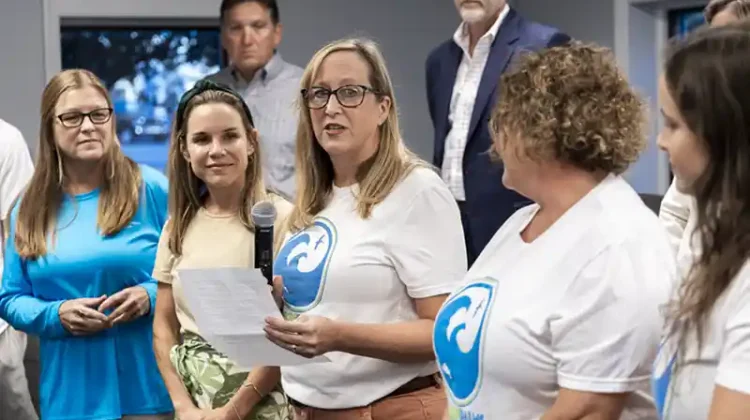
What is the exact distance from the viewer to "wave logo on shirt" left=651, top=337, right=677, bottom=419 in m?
1.36

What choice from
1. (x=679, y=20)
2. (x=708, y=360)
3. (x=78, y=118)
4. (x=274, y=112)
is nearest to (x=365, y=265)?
(x=708, y=360)

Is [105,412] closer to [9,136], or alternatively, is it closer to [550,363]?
[9,136]

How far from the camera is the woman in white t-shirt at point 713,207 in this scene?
1203 millimetres

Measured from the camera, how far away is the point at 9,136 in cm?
335

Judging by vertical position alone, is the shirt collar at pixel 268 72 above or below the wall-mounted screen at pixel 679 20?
below

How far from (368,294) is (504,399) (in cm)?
51

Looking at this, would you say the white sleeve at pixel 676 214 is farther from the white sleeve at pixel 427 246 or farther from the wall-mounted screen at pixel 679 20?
the wall-mounted screen at pixel 679 20

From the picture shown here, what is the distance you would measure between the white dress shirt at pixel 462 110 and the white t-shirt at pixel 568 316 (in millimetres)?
1707

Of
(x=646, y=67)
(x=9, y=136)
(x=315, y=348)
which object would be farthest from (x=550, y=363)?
(x=646, y=67)

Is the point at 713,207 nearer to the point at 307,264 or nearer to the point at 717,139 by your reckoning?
the point at 717,139

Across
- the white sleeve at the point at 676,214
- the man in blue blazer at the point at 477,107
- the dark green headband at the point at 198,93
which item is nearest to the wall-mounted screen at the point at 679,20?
the man in blue blazer at the point at 477,107

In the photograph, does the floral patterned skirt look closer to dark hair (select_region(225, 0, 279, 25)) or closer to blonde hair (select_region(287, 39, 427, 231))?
blonde hair (select_region(287, 39, 427, 231))

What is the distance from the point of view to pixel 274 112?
3932 mm

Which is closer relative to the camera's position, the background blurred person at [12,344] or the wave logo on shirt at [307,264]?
the wave logo on shirt at [307,264]
